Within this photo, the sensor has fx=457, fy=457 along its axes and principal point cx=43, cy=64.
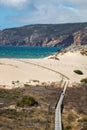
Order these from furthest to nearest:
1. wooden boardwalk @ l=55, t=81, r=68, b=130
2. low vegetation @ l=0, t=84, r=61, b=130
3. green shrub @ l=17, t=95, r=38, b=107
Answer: green shrub @ l=17, t=95, r=38, b=107, low vegetation @ l=0, t=84, r=61, b=130, wooden boardwalk @ l=55, t=81, r=68, b=130

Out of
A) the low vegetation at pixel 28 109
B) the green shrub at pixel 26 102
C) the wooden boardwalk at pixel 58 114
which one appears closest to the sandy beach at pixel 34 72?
the low vegetation at pixel 28 109

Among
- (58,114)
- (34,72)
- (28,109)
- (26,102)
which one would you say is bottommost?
(34,72)

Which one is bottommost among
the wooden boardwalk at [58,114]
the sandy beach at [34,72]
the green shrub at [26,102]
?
the sandy beach at [34,72]

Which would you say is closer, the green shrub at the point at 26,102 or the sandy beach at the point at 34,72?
the green shrub at the point at 26,102

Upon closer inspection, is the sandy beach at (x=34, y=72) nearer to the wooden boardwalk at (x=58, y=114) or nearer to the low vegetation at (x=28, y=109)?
the low vegetation at (x=28, y=109)

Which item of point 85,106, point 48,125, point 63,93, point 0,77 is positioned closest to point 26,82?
point 0,77

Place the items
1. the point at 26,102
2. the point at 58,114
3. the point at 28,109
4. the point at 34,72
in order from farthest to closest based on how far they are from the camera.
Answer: the point at 34,72
the point at 26,102
the point at 28,109
the point at 58,114

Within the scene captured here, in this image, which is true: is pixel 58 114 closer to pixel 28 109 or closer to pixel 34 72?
pixel 28 109

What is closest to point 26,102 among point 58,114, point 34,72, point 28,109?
point 28,109

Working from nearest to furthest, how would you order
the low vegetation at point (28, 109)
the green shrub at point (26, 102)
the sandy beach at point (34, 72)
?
the low vegetation at point (28, 109) → the green shrub at point (26, 102) → the sandy beach at point (34, 72)

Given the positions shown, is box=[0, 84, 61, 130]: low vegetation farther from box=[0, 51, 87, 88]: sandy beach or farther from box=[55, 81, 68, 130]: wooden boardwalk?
box=[0, 51, 87, 88]: sandy beach

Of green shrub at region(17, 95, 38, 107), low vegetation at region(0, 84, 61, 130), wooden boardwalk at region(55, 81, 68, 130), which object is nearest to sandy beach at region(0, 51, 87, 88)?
low vegetation at region(0, 84, 61, 130)
